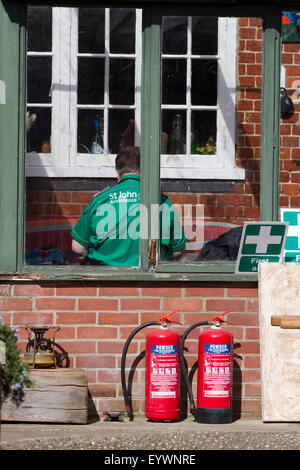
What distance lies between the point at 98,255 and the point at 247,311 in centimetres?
116

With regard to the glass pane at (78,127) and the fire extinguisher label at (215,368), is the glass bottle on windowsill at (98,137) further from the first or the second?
the fire extinguisher label at (215,368)

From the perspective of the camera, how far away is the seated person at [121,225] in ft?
27.8

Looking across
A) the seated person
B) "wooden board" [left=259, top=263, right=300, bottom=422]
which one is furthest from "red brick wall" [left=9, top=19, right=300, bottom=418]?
"wooden board" [left=259, top=263, right=300, bottom=422]

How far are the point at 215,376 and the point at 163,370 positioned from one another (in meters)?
0.37

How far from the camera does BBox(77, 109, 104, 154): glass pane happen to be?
8641 mm

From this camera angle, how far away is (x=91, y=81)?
870cm

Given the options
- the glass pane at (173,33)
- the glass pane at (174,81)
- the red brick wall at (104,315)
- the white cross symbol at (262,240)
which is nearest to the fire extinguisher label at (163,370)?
the red brick wall at (104,315)

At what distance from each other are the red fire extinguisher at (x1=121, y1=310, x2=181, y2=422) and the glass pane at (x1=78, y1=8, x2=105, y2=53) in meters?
2.14

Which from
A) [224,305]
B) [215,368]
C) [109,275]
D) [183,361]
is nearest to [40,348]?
[109,275]

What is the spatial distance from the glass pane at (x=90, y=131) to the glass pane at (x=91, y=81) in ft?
0.31

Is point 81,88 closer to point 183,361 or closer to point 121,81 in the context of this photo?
point 121,81

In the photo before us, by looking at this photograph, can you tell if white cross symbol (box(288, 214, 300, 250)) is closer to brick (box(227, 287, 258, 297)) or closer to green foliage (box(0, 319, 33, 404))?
brick (box(227, 287, 258, 297))
